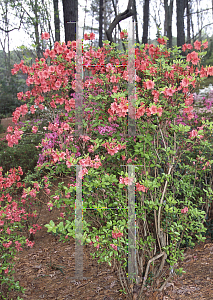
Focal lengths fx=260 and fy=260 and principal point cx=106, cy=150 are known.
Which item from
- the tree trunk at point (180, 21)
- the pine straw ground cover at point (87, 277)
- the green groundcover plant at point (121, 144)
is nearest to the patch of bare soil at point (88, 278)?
the pine straw ground cover at point (87, 277)

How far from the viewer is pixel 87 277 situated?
295cm

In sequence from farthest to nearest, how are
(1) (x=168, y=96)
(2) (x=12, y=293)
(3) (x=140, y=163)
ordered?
1. (2) (x=12, y=293)
2. (3) (x=140, y=163)
3. (1) (x=168, y=96)

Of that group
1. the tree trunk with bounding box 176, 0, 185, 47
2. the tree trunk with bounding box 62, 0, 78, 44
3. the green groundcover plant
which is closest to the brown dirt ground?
the green groundcover plant

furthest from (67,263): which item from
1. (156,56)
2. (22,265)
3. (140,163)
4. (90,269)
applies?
(156,56)

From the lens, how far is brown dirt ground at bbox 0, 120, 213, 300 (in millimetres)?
2549

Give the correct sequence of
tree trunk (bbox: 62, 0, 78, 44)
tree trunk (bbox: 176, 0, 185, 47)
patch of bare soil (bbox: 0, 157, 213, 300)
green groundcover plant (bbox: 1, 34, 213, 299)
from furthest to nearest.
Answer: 1. tree trunk (bbox: 176, 0, 185, 47)
2. tree trunk (bbox: 62, 0, 78, 44)
3. patch of bare soil (bbox: 0, 157, 213, 300)
4. green groundcover plant (bbox: 1, 34, 213, 299)

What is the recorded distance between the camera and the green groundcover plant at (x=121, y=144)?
6.91 feet

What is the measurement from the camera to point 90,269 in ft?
10.2

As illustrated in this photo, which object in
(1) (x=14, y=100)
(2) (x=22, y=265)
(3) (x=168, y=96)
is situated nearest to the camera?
(3) (x=168, y=96)

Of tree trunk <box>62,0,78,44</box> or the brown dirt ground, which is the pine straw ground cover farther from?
tree trunk <box>62,0,78,44</box>

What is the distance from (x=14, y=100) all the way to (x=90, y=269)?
14.2 m

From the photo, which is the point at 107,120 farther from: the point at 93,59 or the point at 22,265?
the point at 22,265

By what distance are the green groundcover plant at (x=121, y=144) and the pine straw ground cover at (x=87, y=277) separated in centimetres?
22

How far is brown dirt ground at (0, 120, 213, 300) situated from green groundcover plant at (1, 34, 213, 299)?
0.22 meters
